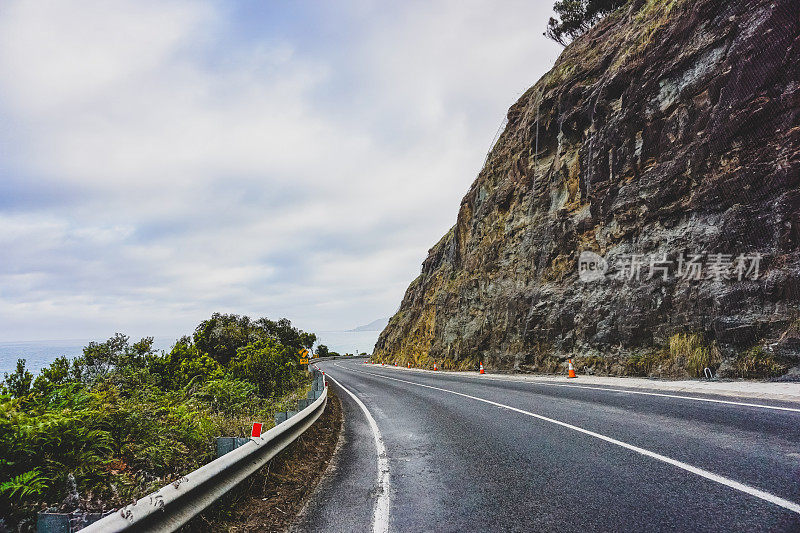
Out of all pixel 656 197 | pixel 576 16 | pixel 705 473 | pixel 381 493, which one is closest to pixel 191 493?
pixel 381 493

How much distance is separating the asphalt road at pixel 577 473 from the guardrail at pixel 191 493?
2.61 ft

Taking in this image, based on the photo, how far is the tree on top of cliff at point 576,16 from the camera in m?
33.0

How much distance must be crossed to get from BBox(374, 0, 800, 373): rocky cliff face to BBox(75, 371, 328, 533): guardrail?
13.3 m

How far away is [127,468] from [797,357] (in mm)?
14515

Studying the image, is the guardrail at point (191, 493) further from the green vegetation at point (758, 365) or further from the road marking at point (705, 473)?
the green vegetation at point (758, 365)

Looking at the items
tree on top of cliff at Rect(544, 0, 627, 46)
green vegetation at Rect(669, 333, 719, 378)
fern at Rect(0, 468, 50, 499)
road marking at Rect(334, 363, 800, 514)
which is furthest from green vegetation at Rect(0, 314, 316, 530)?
tree on top of cliff at Rect(544, 0, 627, 46)

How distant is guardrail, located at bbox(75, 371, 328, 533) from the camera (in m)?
2.49

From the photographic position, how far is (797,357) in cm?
1073

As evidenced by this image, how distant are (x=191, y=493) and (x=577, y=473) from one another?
3.93 metres

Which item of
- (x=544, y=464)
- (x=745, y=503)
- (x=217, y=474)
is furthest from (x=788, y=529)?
(x=217, y=474)

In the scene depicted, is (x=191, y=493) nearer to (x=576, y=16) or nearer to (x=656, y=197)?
(x=656, y=197)

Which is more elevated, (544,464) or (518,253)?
(518,253)

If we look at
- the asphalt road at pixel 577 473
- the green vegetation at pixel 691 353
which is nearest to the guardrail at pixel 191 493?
the asphalt road at pixel 577 473

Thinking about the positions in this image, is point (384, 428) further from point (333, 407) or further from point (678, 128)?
point (678, 128)
